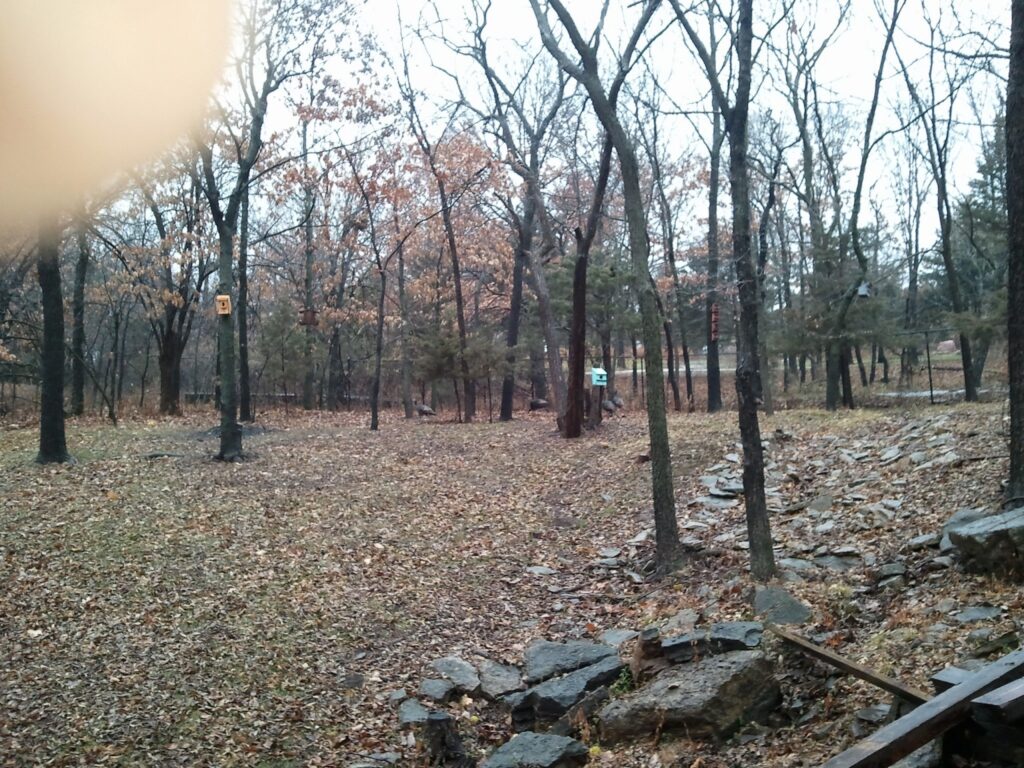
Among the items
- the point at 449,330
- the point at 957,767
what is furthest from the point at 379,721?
the point at 449,330

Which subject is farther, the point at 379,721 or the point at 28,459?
the point at 28,459

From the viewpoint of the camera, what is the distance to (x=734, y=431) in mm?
14266

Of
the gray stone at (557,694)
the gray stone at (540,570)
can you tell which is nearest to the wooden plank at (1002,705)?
the gray stone at (557,694)

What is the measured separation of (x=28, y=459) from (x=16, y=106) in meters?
6.19

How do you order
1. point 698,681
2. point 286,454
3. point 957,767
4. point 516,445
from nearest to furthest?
point 957,767 → point 698,681 → point 286,454 → point 516,445

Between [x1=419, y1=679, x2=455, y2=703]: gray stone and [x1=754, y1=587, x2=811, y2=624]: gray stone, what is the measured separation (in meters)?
2.32

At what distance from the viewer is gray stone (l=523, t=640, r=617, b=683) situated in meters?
6.16

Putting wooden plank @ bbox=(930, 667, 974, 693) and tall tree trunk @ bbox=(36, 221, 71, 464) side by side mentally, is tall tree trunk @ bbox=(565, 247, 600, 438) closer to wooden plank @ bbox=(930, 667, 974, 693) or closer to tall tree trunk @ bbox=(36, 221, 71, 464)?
tall tree trunk @ bbox=(36, 221, 71, 464)

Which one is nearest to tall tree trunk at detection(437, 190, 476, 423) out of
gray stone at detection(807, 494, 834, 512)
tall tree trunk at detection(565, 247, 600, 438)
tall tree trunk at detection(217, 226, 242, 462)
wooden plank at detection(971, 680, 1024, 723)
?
tall tree trunk at detection(565, 247, 600, 438)

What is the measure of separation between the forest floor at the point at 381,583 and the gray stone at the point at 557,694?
211 mm

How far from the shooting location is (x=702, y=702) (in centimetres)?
475

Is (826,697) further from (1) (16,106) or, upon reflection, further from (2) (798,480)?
(1) (16,106)

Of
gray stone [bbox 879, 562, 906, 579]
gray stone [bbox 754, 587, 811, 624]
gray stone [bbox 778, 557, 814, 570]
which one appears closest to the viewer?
gray stone [bbox 754, 587, 811, 624]

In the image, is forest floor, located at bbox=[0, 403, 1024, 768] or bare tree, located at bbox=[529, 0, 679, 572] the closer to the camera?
forest floor, located at bbox=[0, 403, 1024, 768]
